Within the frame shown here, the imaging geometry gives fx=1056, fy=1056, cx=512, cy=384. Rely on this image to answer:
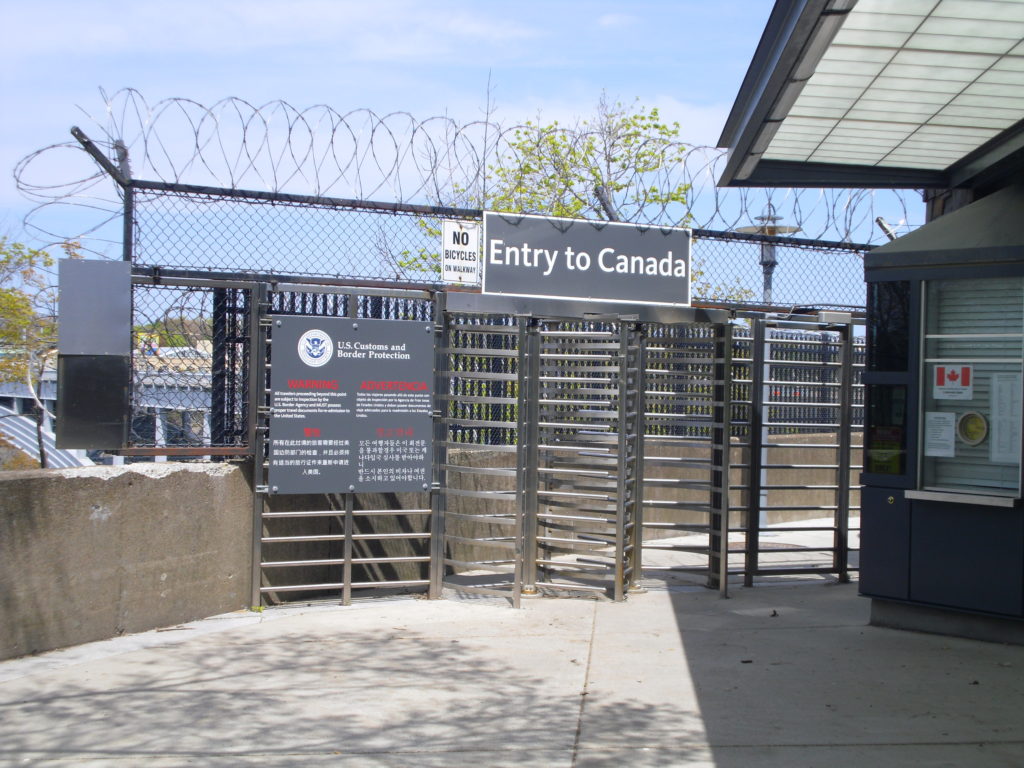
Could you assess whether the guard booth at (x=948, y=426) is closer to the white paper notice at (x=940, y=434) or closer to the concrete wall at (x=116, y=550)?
the white paper notice at (x=940, y=434)

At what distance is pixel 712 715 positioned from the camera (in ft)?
18.4

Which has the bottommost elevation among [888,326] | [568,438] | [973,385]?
[568,438]

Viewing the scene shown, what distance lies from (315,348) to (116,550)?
81.7 inches

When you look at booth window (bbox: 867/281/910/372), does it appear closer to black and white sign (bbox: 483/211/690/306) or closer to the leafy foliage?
black and white sign (bbox: 483/211/690/306)

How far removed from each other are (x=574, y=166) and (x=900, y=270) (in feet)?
38.7

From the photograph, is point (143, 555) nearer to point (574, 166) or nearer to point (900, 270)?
point (900, 270)

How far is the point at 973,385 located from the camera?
284 inches

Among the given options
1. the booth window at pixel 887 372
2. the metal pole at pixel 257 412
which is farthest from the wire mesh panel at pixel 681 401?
the metal pole at pixel 257 412

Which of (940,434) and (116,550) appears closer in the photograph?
(116,550)

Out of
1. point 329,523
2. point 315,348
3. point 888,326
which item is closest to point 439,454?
point 329,523

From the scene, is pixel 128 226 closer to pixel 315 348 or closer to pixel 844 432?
pixel 315 348

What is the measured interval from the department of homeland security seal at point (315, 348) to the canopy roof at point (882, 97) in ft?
11.4

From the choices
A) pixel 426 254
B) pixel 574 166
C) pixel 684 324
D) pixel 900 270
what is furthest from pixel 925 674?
pixel 574 166

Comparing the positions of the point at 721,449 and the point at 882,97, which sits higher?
the point at 882,97
